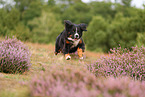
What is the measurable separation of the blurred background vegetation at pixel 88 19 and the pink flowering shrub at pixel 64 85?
17.8 metres

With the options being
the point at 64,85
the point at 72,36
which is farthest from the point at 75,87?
the point at 72,36

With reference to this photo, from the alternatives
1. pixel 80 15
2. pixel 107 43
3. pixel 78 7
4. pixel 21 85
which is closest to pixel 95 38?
pixel 107 43

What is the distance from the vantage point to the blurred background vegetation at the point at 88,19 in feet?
87.5

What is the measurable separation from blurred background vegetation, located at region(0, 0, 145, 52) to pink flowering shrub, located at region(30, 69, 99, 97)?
17838mm

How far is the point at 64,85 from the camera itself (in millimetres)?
2885

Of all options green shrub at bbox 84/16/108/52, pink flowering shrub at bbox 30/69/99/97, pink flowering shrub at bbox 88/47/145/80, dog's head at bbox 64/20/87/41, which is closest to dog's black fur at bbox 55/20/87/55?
dog's head at bbox 64/20/87/41

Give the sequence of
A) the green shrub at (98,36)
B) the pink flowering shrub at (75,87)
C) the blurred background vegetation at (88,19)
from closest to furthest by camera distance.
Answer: the pink flowering shrub at (75,87), the blurred background vegetation at (88,19), the green shrub at (98,36)

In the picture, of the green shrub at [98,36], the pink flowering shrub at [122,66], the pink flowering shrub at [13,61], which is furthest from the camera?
the green shrub at [98,36]

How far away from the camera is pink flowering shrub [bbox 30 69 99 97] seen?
2.53 metres

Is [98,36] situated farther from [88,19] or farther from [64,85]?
[64,85]

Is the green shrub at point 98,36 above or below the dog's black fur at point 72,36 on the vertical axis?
below

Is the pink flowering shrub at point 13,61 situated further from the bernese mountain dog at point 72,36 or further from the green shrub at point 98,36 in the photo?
the green shrub at point 98,36

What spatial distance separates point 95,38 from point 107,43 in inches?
94.2

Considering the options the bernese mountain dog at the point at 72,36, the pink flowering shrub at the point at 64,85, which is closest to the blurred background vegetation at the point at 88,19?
the bernese mountain dog at the point at 72,36
